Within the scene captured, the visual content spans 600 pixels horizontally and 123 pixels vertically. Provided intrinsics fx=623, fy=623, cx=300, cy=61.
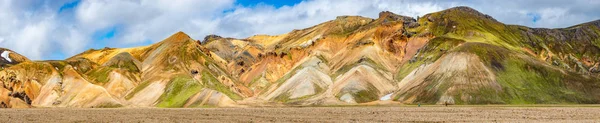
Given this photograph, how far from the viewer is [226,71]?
187875 millimetres

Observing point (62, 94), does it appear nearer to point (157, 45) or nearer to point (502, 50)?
point (157, 45)

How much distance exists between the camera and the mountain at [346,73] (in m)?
135

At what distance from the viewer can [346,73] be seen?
157875 mm

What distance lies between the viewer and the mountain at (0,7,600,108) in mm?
135375

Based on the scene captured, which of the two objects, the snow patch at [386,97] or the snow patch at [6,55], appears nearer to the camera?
the snow patch at [386,97]

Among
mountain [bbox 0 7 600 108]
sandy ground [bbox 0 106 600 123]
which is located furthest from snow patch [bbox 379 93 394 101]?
sandy ground [bbox 0 106 600 123]

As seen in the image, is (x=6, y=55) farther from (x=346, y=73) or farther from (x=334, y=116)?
(x=334, y=116)

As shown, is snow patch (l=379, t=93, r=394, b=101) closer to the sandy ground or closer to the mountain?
the mountain

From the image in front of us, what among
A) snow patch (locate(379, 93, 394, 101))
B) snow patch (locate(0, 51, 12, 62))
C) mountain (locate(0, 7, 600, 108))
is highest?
snow patch (locate(0, 51, 12, 62))

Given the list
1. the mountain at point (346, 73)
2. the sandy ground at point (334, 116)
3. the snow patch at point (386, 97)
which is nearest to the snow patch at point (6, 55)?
the mountain at point (346, 73)

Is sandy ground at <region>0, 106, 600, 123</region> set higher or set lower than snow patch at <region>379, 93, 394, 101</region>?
lower

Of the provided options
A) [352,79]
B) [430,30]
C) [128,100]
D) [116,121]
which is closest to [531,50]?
[430,30]

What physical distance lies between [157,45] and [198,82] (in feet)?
150

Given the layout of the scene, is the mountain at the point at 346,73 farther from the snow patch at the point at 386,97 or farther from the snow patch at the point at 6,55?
the snow patch at the point at 6,55
